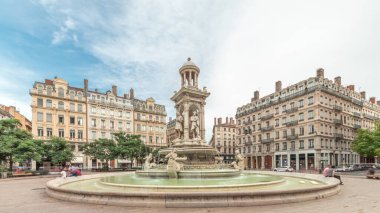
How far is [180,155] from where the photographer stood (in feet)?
64.8

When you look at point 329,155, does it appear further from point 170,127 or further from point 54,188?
point 170,127

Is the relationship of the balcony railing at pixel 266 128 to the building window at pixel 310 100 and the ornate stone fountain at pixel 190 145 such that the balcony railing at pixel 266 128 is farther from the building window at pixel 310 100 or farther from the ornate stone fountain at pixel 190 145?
the ornate stone fountain at pixel 190 145

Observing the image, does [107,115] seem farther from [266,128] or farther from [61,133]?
[266,128]

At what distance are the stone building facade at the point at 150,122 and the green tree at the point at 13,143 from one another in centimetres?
3684

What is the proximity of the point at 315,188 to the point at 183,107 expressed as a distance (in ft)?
46.4

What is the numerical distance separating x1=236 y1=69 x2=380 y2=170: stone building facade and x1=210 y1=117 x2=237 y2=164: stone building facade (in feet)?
94.5

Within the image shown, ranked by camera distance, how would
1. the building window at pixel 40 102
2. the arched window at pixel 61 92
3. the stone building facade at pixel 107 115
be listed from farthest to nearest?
the stone building facade at pixel 107 115, the arched window at pixel 61 92, the building window at pixel 40 102

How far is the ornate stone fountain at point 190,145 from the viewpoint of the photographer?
16344mm

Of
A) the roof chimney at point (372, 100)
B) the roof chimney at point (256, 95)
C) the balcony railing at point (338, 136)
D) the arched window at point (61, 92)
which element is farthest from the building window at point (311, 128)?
the arched window at point (61, 92)

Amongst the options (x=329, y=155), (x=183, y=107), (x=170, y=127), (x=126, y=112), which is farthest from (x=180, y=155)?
(x=170, y=127)

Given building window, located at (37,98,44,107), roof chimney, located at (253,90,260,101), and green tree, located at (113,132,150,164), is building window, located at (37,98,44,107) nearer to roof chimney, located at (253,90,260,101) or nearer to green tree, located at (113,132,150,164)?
green tree, located at (113,132,150,164)

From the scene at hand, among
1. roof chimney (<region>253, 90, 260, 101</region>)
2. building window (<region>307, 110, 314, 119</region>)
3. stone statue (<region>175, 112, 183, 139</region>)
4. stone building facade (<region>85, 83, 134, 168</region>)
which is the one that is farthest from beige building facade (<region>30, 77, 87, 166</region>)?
building window (<region>307, 110, 314, 119</region>)

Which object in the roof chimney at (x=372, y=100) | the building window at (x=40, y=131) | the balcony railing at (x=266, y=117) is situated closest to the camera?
the building window at (x=40, y=131)

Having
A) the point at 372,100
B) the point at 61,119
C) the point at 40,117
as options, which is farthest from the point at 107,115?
the point at 372,100
